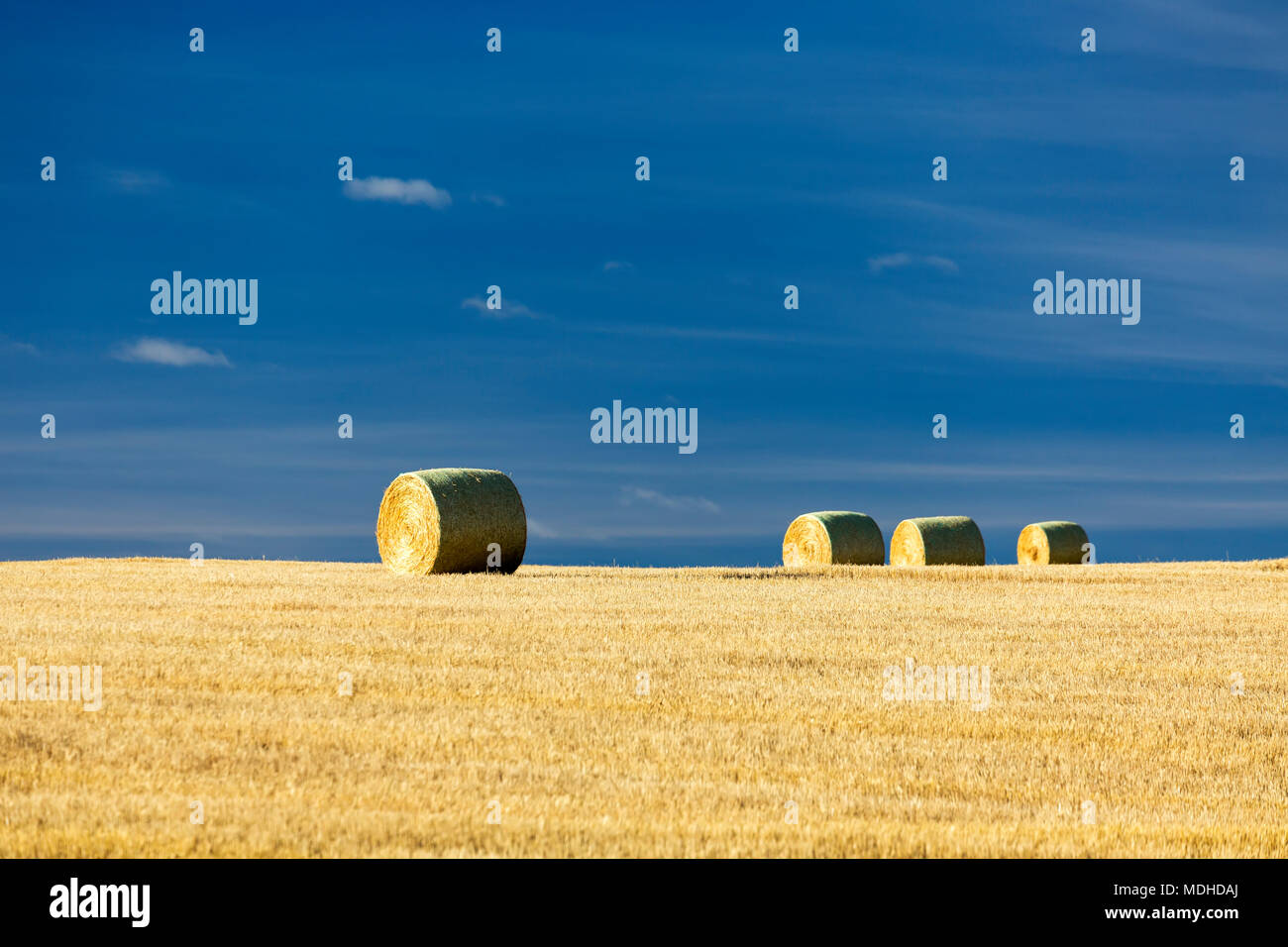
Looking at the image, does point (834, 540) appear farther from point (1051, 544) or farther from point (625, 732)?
point (625, 732)

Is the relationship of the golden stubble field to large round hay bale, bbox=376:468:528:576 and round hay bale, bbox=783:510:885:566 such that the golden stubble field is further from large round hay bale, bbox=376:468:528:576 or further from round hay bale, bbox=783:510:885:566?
round hay bale, bbox=783:510:885:566

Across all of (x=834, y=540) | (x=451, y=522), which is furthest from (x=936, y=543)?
(x=451, y=522)

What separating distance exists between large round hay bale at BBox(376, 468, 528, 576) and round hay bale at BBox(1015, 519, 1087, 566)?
2545cm

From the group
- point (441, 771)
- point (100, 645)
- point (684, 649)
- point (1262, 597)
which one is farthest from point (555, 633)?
point (1262, 597)

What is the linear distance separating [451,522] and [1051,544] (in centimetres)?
2771

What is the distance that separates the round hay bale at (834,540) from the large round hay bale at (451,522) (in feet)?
48.0

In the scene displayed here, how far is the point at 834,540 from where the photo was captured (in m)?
39.4

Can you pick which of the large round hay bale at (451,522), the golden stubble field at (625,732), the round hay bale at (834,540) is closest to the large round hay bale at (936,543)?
the round hay bale at (834,540)

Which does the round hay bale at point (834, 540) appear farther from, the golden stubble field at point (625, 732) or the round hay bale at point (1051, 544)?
the golden stubble field at point (625, 732)

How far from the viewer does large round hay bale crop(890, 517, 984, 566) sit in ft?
136

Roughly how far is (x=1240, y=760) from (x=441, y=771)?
700cm

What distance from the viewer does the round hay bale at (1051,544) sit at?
4553cm

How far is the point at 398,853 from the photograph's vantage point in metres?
6.63

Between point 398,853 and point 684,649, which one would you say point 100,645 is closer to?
point 684,649
